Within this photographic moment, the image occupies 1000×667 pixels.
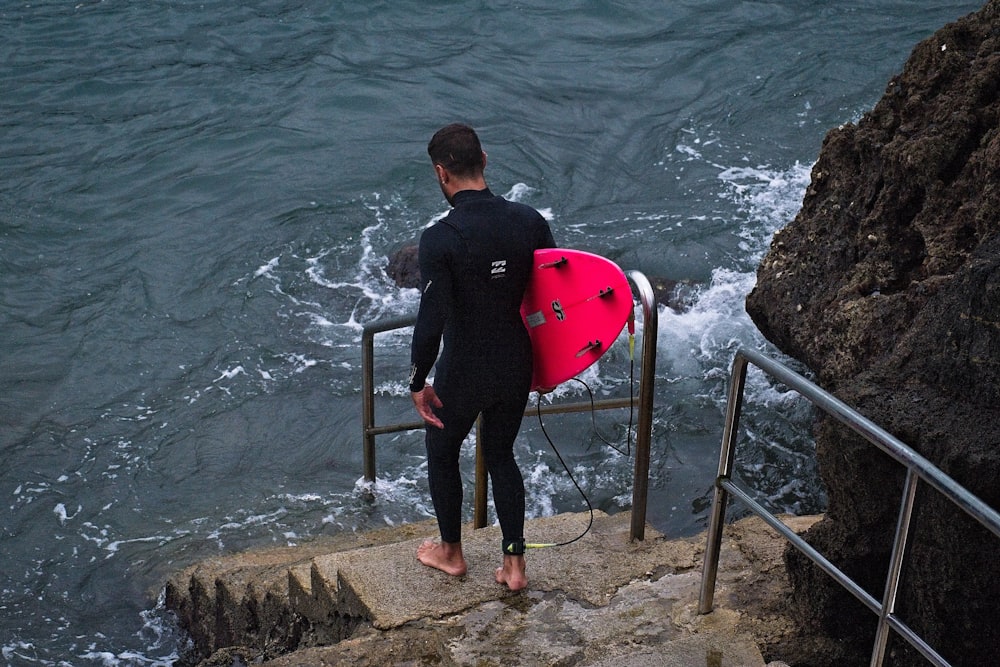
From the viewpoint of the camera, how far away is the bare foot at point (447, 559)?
4102 millimetres

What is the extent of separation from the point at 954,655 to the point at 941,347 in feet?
2.78

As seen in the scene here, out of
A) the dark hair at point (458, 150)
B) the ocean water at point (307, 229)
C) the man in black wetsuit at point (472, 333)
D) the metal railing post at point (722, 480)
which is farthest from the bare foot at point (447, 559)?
the ocean water at point (307, 229)

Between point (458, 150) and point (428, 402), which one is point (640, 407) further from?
point (458, 150)

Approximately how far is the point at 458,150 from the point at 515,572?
1505 millimetres

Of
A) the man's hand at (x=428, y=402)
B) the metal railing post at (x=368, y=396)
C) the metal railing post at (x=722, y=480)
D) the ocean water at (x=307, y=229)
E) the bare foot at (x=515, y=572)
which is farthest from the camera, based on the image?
the ocean water at (x=307, y=229)

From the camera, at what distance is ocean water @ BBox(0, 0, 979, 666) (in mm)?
7332

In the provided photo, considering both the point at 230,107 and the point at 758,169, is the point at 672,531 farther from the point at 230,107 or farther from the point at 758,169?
the point at 230,107

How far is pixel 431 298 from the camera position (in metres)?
3.64

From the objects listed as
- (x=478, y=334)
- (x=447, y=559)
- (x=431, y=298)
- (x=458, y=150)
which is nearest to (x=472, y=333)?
(x=478, y=334)

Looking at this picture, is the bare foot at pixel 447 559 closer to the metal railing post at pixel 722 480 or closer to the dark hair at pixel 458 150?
the metal railing post at pixel 722 480

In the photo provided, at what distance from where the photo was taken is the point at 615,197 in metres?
12.1

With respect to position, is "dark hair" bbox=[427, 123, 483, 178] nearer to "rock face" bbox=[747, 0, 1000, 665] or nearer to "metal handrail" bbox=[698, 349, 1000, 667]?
"metal handrail" bbox=[698, 349, 1000, 667]

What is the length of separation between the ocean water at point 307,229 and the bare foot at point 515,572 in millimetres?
2617

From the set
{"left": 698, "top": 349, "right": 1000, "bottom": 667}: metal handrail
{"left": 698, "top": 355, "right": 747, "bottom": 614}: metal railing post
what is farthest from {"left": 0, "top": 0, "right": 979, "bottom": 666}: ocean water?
{"left": 698, "top": 349, "right": 1000, "bottom": 667}: metal handrail
